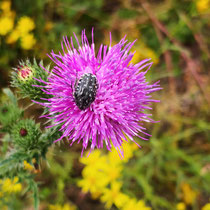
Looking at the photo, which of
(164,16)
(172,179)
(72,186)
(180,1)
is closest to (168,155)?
(172,179)

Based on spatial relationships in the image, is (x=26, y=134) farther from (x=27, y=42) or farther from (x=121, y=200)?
(x=27, y=42)

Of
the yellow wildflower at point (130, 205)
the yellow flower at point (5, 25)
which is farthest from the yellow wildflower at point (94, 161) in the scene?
the yellow flower at point (5, 25)

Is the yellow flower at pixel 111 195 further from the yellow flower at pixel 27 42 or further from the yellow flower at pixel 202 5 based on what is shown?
the yellow flower at pixel 202 5

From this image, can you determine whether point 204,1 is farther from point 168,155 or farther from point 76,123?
point 76,123

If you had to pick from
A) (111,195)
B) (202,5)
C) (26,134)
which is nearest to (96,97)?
(26,134)

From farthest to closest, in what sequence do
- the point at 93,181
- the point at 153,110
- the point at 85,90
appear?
the point at 153,110 → the point at 93,181 → the point at 85,90
